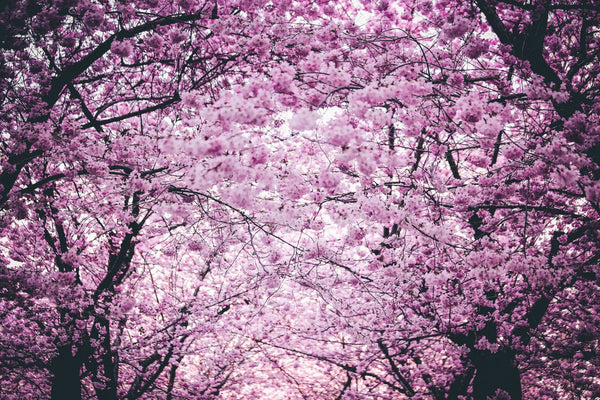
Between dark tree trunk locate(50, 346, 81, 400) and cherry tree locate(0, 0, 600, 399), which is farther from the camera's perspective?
dark tree trunk locate(50, 346, 81, 400)

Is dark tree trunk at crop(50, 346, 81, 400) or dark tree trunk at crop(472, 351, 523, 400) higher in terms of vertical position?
dark tree trunk at crop(472, 351, 523, 400)

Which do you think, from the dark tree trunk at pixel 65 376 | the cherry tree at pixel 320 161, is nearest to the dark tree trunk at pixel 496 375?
the cherry tree at pixel 320 161

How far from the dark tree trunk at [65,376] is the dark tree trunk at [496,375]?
715 centimetres

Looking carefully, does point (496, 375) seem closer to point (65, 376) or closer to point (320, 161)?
point (320, 161)

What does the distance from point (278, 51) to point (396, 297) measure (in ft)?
16.3

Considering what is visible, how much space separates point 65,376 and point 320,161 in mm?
6058

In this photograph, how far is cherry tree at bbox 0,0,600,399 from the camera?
403 cm

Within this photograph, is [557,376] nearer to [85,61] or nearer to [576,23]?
[576,23]

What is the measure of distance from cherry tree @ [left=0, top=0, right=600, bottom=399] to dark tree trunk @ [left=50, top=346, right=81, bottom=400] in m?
0.03

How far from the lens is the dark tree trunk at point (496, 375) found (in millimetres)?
6625

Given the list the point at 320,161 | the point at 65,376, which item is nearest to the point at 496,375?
the point at 320,161

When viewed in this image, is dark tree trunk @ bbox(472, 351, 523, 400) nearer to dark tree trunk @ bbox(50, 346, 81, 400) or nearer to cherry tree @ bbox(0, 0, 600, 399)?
cherry tree @ bbox(0, 0, 600, 399)

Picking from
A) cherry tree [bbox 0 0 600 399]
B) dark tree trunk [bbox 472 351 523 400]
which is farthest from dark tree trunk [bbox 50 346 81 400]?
dark tree trunk [bbox 472 351 523 400]

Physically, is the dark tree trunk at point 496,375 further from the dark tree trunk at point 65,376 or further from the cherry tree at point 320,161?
the dark tree trunk at point 65,376
